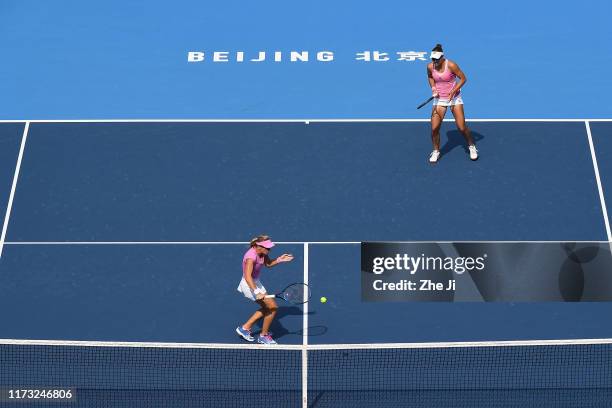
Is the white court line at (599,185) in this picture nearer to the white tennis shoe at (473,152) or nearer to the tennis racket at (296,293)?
the white tennis shoe at (473,152)

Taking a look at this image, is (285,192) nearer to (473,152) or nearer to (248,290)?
(473,152)

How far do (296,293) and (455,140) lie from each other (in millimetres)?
4391

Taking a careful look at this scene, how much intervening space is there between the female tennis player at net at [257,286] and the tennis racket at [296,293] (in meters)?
0.87

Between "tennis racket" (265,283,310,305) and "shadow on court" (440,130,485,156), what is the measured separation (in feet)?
12.7

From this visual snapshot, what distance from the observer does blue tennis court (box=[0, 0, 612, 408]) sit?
15.3m

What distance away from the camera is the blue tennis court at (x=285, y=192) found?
1531 centimetres

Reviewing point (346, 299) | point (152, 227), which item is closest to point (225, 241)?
point (152, 227)

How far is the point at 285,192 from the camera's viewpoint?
19.4 meters
